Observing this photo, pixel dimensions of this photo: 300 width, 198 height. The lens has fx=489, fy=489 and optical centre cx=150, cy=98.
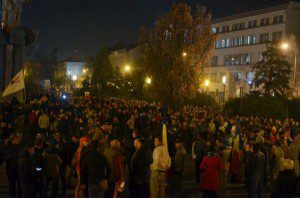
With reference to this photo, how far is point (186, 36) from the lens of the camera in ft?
128

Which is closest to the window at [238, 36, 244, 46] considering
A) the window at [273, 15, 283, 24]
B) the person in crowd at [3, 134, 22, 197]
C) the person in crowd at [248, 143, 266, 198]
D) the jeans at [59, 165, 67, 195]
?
the window at [273, 15, 283, 24]

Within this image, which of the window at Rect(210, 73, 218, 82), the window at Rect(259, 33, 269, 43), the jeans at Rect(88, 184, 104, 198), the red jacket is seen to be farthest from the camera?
the window at Rect(210, 73, 218, 82)

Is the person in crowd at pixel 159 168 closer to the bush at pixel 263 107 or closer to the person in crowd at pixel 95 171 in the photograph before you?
the person in crowd at pixel 95 171

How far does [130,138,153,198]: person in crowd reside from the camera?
12.2 meters

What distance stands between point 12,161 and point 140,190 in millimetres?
3556

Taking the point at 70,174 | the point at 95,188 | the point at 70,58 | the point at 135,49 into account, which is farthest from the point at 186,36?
the point at 70,58

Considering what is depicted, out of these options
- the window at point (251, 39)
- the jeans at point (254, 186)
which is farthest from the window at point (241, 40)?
the jeans at point (254, 186)

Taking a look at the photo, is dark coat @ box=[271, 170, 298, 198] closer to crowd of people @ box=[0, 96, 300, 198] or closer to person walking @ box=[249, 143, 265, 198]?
crowd of people @ box=[0, 96, 300, 198]

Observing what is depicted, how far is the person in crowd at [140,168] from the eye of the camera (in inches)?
479

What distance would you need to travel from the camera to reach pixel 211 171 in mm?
12047

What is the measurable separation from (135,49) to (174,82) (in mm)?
58775

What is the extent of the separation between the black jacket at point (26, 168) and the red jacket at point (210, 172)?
414 cm

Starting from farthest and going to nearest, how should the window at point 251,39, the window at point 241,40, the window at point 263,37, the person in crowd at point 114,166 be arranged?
1. the window at point 241,40
2. the window at point 251,39
3. the window at point 263,37
4. the person in crowd at point 114,166

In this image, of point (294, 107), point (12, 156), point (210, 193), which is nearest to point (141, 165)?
point (210, 193)
